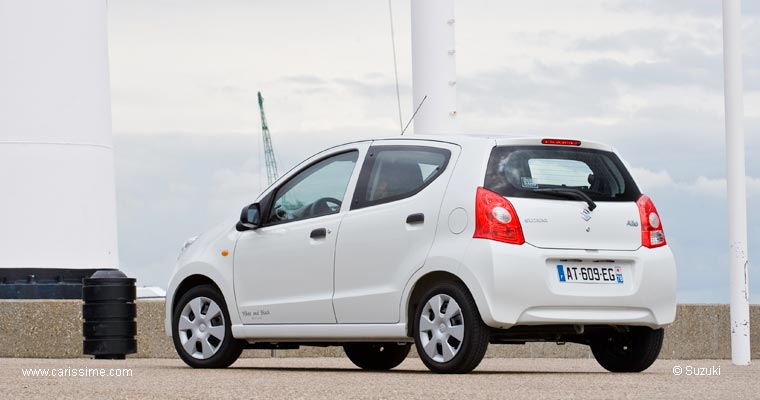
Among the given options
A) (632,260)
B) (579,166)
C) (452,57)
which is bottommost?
(632,260)

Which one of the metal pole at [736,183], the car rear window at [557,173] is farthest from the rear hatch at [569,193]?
the metal pole at [736,183]

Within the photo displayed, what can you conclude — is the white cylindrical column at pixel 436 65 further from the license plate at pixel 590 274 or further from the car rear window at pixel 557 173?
the license plate at pixel 590 274

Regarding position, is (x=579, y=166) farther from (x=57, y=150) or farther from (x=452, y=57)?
(x=57, y=150)

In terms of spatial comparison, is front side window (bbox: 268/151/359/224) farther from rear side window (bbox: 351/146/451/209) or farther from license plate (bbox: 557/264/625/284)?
license plate (bbox: 557/264/625/284)

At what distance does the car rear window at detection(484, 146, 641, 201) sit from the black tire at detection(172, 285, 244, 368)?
277 cm

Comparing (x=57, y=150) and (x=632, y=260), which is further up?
(x=57, y=150)

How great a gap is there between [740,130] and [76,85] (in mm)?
9044

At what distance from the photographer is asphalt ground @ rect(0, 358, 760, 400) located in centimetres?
809

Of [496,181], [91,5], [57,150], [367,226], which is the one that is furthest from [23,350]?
[496,181]

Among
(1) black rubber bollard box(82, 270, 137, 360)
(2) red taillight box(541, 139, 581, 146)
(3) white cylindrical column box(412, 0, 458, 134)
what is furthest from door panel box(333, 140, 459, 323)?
(3) white cylindrical column box(412, 0, 458, 134)

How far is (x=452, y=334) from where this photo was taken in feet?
32.2

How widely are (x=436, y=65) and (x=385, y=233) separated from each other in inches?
265

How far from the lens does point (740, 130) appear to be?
13.7m

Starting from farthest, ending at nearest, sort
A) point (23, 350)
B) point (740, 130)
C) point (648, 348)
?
1. point (23, 350)
2. point (740, 130)
3. point (648, 348)
